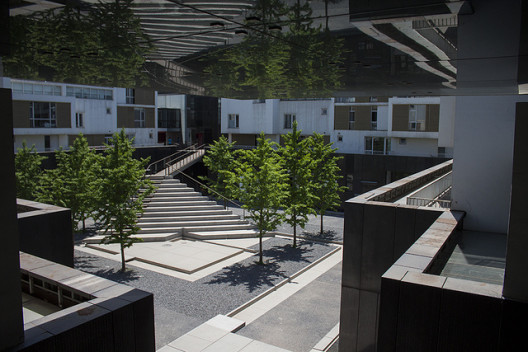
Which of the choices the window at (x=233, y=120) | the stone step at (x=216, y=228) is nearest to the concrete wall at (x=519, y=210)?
the stone step at (x=216, y=228)

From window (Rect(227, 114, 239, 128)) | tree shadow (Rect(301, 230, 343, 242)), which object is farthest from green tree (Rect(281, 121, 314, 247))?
window (Rect(227, 114, 239, 128))

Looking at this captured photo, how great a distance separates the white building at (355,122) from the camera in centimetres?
3681

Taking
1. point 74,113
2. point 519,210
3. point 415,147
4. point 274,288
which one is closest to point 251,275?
point 274,288

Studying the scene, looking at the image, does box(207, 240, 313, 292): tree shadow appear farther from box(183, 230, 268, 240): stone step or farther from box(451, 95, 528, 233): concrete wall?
box(451, 95, 528, 233): concrete wall

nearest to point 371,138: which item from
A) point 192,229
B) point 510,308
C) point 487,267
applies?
point 192,229

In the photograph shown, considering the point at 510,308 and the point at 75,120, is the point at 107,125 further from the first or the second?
the point at 510,308

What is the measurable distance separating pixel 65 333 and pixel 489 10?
5324mm

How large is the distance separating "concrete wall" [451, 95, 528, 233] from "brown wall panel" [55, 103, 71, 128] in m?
35.4

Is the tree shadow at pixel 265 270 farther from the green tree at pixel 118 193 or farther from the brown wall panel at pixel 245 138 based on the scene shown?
the brown wall panel at pixel 245 138

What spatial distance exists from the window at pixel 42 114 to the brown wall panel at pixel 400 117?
3098 centimetres

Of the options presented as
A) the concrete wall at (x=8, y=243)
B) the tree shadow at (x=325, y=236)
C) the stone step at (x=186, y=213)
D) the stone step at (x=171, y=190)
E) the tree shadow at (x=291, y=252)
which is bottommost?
the tree shadow at (x=291, y=252)

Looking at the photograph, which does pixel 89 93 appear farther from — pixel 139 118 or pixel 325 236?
pixel 325 236

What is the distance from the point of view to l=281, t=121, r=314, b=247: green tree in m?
23.2

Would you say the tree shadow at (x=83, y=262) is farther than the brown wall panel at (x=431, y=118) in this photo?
No
